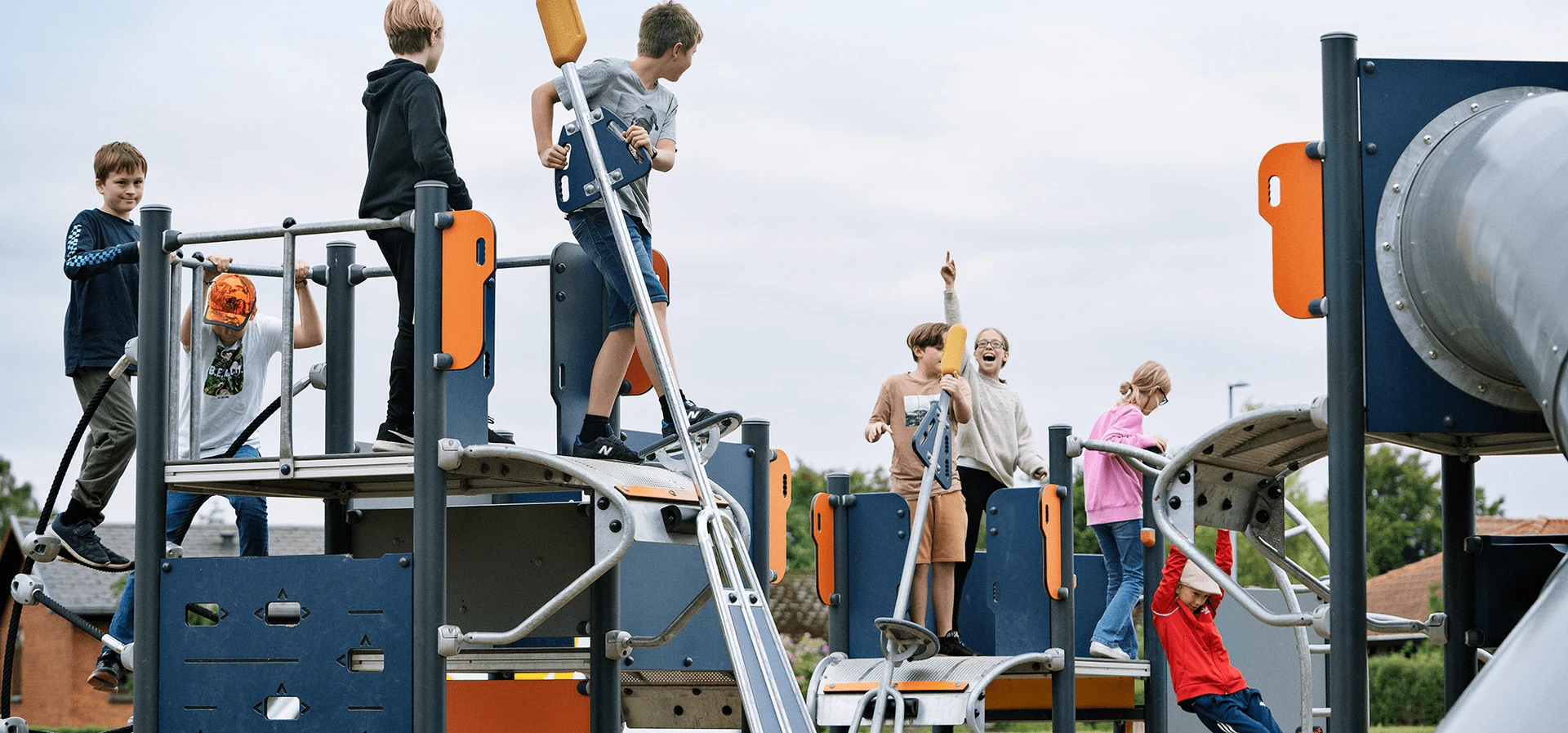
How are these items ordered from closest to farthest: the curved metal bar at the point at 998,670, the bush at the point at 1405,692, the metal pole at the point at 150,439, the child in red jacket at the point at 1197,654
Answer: the metal pole at the point at 150,439, the curved metal bar at the point at 998,670, the child in red jacket at the point at 1197,654, the bush at the point at 1405,692

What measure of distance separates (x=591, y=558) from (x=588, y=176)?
164cm

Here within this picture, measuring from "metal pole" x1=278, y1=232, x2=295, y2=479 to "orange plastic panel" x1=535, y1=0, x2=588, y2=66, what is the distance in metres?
Result: 1.06

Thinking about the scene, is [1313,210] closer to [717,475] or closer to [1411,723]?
[717,475]

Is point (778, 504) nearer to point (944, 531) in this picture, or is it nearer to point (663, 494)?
point (944, 531)

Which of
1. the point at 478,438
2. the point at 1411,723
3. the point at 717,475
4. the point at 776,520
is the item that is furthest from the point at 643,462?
the point at 1411,723

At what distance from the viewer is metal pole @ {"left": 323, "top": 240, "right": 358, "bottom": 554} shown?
6355 mm

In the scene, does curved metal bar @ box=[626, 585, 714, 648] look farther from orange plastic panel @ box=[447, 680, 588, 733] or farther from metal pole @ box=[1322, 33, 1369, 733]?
metal pole @ box=[1322, 33, 1369, 733]

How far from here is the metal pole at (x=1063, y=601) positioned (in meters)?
7.48

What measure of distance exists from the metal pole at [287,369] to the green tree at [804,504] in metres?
25.2

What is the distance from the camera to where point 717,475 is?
729cm

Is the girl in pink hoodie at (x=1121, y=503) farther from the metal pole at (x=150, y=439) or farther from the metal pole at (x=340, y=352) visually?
the metal pole at (x=150, y=439)

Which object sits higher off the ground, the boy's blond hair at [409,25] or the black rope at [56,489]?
the boy's blond hair at [409,25]

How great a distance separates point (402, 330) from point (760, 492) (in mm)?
2484

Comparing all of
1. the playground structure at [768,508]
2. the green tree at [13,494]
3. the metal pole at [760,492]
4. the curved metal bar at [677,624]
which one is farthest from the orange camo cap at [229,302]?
the green tree at [13,494]
